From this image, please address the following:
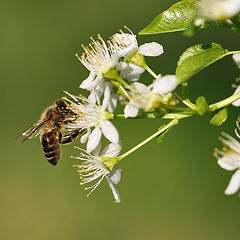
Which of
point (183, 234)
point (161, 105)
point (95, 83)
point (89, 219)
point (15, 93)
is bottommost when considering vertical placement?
point (183, 234)

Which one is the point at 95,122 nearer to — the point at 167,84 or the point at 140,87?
the point at 140,87

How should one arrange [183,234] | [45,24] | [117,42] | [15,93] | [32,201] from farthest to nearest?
[45,24] → [15,93] → [32,201] → [183,234] → [117,42]

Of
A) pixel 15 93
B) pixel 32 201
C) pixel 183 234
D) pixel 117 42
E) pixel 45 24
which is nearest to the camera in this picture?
pixel 117 42

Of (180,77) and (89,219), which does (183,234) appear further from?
(180,77)

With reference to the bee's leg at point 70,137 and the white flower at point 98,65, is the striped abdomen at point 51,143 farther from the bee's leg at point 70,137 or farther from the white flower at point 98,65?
the white flower at point 98,65

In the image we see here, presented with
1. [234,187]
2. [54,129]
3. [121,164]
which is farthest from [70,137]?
[121,164]

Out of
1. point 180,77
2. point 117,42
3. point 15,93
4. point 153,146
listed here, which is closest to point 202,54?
point 180,77
